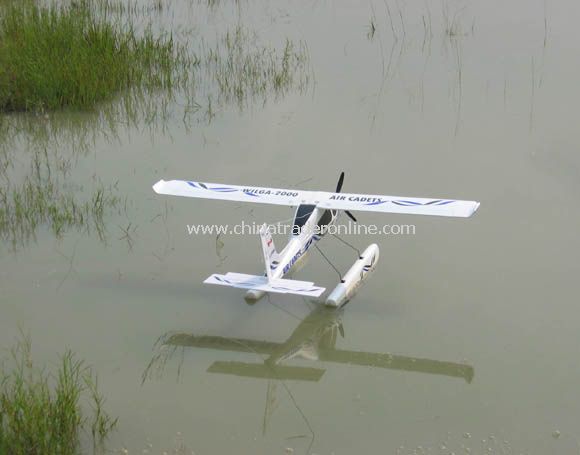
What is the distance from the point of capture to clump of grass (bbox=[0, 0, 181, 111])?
14086mm

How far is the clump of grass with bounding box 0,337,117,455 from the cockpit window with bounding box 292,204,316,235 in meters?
2.75

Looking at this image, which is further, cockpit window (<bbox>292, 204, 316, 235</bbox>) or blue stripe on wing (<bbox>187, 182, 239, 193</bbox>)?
blue stripe on wing (<bbox>187, 182, 239, 193</bbox>)

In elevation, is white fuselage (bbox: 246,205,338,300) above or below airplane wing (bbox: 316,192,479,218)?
below

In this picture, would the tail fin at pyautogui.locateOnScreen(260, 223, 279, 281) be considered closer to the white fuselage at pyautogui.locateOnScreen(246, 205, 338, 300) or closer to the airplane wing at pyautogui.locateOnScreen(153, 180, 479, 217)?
the white fuselage at pyautogui.locateOnScreen(246, 205, 338, 300)

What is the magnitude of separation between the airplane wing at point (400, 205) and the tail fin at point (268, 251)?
105cm

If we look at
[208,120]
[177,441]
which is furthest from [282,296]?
[208,120]

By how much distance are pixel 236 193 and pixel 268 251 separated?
140cm

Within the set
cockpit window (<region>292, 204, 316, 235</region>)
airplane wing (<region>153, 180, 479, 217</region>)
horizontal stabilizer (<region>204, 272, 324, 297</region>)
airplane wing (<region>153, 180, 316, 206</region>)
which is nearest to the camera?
horizontal stabilizer (<region>204, 272, 324, 297</region>)

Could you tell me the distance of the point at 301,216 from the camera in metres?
9.71

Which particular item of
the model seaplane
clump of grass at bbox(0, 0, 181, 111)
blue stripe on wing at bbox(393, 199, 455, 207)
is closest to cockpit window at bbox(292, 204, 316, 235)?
the model seaplane

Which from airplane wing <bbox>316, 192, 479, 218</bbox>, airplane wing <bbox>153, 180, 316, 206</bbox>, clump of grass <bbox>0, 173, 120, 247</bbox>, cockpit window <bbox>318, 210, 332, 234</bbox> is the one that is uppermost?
airplane wing <bbox>316, 192, 479, 218</bbox>

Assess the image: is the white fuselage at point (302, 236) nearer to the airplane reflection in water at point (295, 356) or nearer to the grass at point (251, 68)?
the airplane reflection in water at point (295, 356)

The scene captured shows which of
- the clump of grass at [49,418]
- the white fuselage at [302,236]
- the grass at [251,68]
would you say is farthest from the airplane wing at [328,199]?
the grass at [251,68]

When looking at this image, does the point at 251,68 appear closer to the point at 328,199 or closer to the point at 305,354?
the point at 328,199
